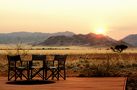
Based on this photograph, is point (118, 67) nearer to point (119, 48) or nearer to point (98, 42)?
point (119, 48)

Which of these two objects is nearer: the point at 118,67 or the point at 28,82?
the point at 28,82

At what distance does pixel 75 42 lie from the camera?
652 feet

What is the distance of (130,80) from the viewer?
1766cm

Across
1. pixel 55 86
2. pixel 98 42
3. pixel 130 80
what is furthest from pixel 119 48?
pixel 98 42

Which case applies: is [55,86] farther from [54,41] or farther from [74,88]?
[54,41]

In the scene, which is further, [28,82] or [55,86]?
[28,82]

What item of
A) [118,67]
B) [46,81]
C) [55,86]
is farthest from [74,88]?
[118,67]

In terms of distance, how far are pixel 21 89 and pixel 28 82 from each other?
2.74m

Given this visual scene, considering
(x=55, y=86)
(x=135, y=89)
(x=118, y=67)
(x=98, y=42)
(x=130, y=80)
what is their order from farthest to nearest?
(x=98, y=42), (x=118, y=67), (x=130, y=80), (x=135, y=89), (x=55, y=86)

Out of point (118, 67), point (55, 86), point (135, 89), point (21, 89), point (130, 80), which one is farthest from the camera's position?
point (118, 67)

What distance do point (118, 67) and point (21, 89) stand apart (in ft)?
39.2

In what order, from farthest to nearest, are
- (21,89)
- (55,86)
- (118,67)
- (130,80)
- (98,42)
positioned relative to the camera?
(98,42) < (118,67) < (130,80) < (55,86) < (21,89)

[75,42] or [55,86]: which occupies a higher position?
[75,42]

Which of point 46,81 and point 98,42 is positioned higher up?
point 98,42
